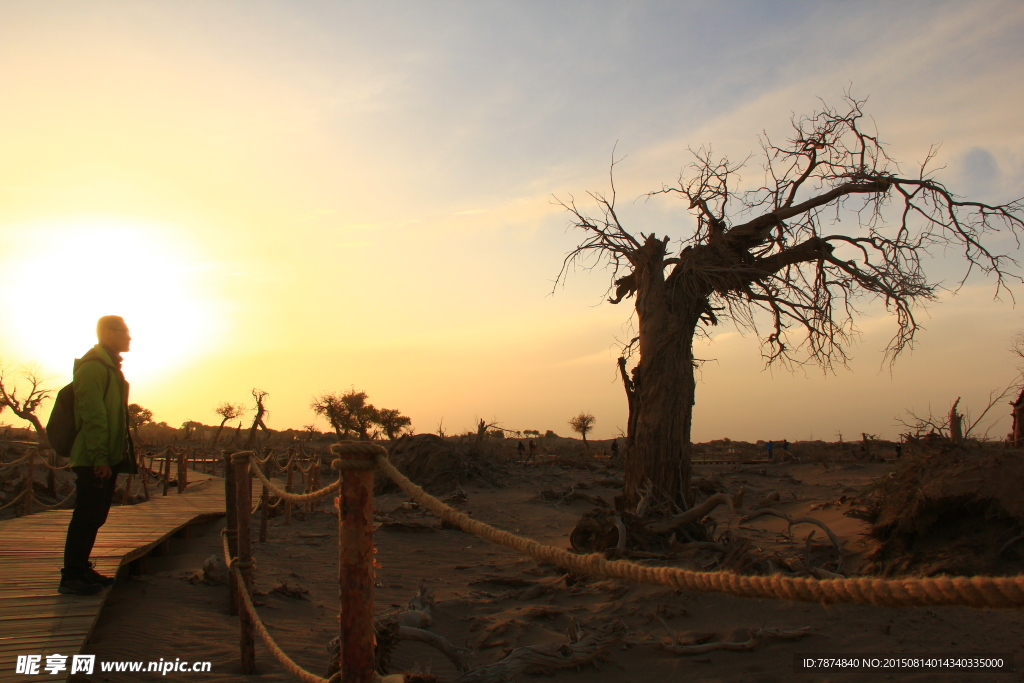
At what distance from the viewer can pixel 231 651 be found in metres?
4.76

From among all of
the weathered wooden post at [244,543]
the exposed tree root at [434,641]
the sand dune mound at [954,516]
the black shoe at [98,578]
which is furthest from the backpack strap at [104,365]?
the sand dune mound at [954,516]

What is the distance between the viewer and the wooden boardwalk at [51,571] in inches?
145

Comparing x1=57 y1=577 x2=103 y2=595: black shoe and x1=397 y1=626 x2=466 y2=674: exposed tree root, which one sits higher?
x1=57 y1=577 x2=103 y2=595: black shoe

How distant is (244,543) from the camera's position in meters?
4.44

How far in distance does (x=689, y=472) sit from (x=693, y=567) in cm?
215

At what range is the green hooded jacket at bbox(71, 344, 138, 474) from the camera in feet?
15.1

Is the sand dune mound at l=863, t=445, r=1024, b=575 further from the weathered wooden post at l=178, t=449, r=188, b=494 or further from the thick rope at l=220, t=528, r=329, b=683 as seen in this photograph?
the weathered wooden post at l=178, t=449, r=188, b=494

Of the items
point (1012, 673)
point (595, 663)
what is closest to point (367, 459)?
point (595, 663)

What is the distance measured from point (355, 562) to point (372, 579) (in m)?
0.12

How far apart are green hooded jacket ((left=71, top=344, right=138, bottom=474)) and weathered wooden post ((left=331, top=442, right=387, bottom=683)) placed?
3.41 m

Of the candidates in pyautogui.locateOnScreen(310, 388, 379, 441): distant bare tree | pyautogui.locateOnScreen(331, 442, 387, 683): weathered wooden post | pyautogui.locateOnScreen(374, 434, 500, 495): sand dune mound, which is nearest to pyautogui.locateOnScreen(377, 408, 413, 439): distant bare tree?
pyautogui.locateOnScreen(310, 388, 379, 441): distant bare tree

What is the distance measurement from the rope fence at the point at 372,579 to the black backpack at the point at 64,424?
1.30 meters

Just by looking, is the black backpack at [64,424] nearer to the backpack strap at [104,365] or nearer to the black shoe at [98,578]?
the backpack strap at [104,365]

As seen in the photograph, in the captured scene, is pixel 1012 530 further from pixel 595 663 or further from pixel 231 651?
pixel 231 651
